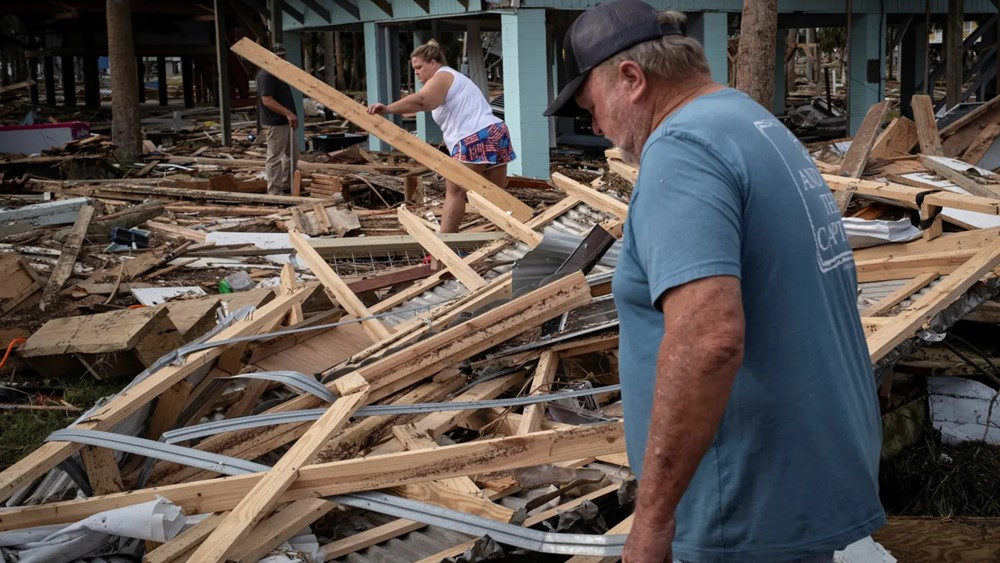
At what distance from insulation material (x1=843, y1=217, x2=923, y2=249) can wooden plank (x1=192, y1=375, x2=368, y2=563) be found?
3.71 m

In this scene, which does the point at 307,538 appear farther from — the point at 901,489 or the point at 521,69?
the point at 521,69

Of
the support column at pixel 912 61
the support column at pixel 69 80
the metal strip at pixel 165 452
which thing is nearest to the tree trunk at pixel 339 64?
the support column at pixel 69 80

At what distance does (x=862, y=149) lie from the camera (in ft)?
29.3

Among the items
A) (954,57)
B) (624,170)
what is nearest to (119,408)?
(624,170)

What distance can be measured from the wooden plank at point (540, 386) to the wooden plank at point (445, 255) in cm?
112

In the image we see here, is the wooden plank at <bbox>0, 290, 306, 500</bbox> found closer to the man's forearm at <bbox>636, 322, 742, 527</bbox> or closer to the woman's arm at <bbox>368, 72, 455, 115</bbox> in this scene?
the man's forearm at <bbox>636, 322, 742, 527</bbox>

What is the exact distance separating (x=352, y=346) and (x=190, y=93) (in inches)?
1108

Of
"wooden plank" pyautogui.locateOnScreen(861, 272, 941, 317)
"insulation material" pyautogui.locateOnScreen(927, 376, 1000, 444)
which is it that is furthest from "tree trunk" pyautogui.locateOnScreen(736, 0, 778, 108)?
"wooden plank" pyautogui.locateOnScreen(861, 272, 941, 317)

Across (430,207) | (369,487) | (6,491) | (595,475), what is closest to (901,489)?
(595,475)

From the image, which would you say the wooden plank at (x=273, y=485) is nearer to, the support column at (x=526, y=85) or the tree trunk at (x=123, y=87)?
the support column at (x=526, y=85)

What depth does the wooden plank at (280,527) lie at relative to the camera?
3838 mm

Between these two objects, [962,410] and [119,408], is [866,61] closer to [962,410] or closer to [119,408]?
[962,410]

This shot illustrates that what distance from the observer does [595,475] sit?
4.43 m

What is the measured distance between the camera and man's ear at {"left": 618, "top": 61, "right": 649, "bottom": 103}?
2.27 m
